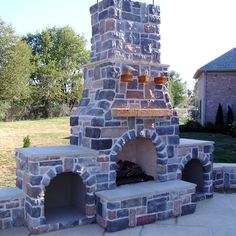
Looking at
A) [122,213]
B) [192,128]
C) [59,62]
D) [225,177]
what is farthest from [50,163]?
[59,62]

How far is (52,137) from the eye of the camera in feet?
52.9

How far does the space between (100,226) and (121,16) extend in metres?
3.69

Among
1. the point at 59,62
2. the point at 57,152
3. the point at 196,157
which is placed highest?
the point at 59,62

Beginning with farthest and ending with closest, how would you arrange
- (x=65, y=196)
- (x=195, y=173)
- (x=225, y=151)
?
(x=225, y=151)
(x=195, y=173)
(x=65, y=196)

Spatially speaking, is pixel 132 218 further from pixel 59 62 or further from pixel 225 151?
pixel 59 62

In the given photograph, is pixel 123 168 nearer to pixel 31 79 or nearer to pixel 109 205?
pixel 109 205

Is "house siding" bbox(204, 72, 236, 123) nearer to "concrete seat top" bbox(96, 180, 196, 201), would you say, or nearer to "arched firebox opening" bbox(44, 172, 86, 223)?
"concrete seat top" bbox(96, 180, 196, 201)

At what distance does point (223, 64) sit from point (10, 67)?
1615 centimetres

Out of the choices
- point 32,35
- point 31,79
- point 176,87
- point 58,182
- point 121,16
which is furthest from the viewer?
point 176,87

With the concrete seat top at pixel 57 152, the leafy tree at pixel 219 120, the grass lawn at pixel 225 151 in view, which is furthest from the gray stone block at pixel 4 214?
the leafy tree at pixel 219 120

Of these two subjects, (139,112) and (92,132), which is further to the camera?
(139,112)

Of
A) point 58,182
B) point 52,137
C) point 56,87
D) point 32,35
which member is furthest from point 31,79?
point 58,182

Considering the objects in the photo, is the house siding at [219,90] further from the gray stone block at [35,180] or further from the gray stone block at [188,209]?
the gray stone block at [35,180]

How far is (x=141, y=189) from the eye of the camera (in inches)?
232
